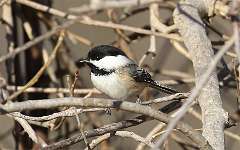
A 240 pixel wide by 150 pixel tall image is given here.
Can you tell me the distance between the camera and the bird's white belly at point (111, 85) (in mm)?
1980

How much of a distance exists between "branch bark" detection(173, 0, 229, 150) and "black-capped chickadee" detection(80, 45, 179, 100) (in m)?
0.25

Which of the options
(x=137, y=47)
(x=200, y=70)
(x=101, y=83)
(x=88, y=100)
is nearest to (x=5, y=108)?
(x=88, y=100)

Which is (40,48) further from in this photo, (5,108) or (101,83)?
(5,108)

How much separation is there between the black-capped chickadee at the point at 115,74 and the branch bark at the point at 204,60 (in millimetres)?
253

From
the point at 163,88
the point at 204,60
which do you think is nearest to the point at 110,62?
the point at 163,88

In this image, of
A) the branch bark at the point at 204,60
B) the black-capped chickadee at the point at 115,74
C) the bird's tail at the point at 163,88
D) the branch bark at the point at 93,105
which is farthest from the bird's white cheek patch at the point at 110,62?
the branch bark at the point at 93,105

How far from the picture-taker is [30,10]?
2561 millimetres

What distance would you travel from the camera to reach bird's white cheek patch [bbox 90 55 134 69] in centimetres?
198

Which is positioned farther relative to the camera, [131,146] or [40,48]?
[131,146]

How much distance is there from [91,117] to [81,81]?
0.24m

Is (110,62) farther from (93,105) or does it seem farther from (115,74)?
(93,105)

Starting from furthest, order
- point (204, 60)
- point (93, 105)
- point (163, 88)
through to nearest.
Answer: point (163, 88) → point (204, 60) → point (93, 105)

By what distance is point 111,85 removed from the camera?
199cm

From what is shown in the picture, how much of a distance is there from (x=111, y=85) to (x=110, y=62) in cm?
8
